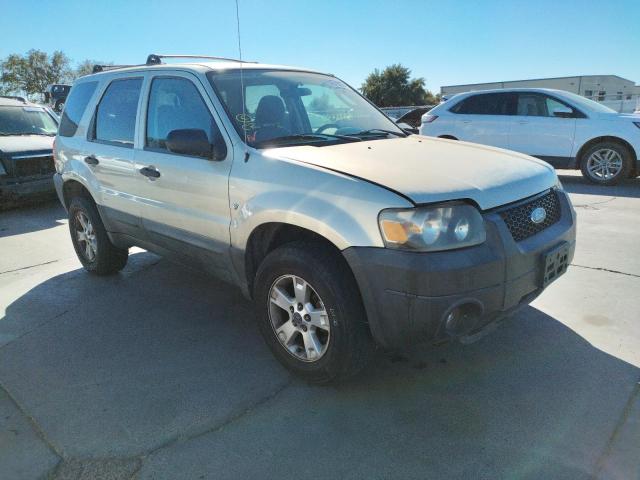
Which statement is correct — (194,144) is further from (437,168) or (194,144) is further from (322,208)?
(437,168)

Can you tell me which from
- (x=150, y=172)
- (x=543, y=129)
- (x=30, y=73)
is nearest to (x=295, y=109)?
(x=150, y=172)

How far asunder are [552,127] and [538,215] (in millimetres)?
7017

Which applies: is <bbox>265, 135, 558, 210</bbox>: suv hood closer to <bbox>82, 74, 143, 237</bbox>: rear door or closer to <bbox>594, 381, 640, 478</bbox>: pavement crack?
<bbox>594, 381, 640, 478</bbox>: pavement crack

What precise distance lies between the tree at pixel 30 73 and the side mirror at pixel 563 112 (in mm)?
53120

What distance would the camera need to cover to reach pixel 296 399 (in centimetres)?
270

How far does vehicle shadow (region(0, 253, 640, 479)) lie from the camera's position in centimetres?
222

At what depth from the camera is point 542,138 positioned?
895 cm

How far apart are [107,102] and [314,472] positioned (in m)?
3.49

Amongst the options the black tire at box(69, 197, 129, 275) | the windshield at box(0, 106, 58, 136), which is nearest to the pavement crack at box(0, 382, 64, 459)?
the black tire at box(69, 197, 129, 275)

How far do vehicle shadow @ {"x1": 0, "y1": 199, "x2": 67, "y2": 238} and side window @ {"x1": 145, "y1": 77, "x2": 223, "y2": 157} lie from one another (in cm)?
417

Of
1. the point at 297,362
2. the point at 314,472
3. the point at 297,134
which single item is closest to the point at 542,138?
the point at 297,134

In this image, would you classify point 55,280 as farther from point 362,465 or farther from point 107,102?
point 362,465

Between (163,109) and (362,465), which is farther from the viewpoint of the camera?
(163,109)

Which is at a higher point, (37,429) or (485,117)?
(485,117)
